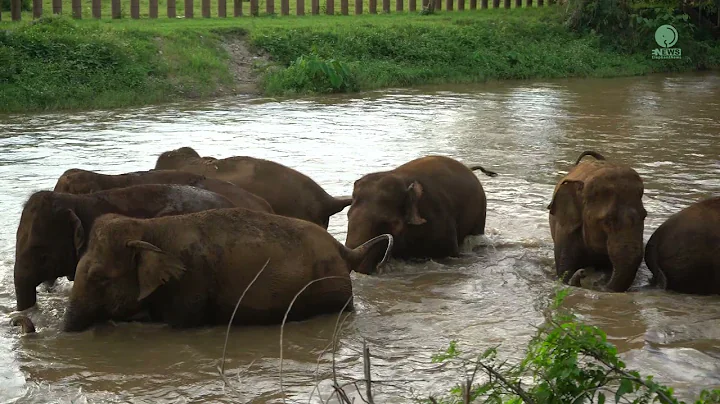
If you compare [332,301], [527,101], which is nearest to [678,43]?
[527,101]

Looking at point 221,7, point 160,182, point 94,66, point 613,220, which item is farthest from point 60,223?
point 221,7

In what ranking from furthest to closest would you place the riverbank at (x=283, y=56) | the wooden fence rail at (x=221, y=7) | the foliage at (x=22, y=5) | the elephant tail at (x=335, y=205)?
the foliage at (x=22, y=5) < the wooden fence rail at (x=221, y=7) < the riverbank at (x=283, y=56) < the elephant tail at (x=335, y=205)

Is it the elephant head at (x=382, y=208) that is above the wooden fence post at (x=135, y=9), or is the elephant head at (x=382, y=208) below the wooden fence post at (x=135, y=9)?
below

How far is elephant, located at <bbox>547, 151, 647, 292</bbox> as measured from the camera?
→ 7781 mm

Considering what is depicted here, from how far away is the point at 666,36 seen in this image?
2922 cm

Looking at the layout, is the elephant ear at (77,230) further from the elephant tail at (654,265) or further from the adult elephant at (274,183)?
the elephant tail at (654,265)

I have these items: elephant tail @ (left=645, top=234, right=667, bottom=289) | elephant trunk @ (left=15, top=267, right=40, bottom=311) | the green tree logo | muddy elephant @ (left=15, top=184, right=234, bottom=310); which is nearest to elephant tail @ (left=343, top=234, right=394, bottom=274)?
muddy elephant @ (left=15, top=184, right=234, bottom=310)

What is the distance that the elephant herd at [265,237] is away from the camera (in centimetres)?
693

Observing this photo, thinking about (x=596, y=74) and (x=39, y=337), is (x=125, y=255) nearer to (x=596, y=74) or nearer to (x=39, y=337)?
(x=39, y=337)

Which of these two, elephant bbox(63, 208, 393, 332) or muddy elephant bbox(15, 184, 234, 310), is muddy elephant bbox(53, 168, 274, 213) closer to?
muddy elephant bbox(15, 184, 234, 310)

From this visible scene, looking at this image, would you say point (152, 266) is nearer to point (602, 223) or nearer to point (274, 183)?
point (274, 183)

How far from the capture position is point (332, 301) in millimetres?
7402

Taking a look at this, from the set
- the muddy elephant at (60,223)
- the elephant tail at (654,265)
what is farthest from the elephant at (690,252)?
the muddy elephant at (60,223)

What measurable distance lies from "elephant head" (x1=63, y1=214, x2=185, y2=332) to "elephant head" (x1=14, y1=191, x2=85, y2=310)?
1.67 feet
